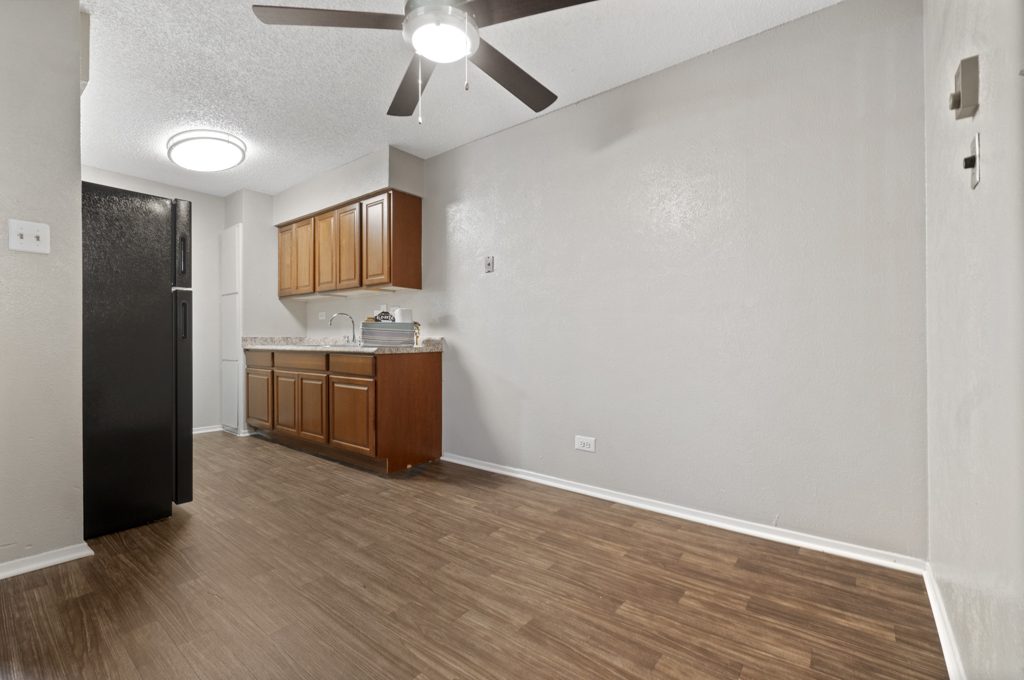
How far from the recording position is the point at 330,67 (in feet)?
8.43

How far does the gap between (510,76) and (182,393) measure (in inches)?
92.7

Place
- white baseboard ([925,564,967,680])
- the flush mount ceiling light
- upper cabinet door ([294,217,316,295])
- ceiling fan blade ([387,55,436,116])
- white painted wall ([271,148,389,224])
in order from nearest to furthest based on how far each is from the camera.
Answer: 1. white baseboard ([925,564,967,680])
2. ceiling fan blade ([387,55,436,116])
3. the flush mount ceiling light
4. white painted wall ([271,148,389,224])
5. upper cabinet door ([294,217,316,295])

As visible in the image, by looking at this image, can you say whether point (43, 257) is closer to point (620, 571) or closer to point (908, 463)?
point (620, 571)

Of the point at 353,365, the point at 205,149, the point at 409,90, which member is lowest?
the point at 353,365

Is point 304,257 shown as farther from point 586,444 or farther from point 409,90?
point 586,444

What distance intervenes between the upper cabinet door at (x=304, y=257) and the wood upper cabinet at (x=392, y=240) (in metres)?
0.87

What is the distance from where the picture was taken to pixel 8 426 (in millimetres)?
1773

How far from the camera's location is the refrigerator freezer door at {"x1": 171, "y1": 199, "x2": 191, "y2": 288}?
8.08 ft

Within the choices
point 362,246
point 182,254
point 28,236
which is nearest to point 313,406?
point 362,246

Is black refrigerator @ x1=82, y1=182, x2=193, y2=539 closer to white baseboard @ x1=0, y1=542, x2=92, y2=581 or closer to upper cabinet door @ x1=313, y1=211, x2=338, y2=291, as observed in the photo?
white baseboard @ x1=0, y1=542, x2=92, y2=581

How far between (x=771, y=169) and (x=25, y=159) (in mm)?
3218

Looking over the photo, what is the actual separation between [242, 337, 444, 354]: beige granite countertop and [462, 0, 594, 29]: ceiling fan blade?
2.12 metres

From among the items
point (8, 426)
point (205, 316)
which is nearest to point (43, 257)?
point (8, 426)

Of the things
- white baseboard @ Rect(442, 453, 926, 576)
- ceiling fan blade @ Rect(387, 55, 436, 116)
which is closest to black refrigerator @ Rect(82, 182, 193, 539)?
ceiling fan blade @ Rect(387, 55, 436, 116)
